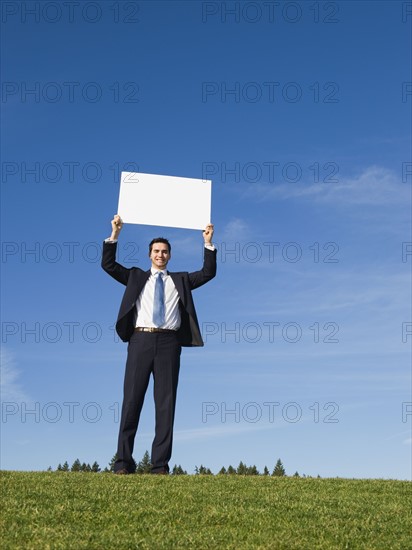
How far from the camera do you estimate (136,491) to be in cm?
926

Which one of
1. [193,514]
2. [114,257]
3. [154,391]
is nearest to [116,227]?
[114,257]

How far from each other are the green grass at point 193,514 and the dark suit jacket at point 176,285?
2383mm

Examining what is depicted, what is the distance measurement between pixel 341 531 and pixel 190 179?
667 centimetres

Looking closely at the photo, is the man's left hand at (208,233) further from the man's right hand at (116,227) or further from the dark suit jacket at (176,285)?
the man's right hand at (116,227)

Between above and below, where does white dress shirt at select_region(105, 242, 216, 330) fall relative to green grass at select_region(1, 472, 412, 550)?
above

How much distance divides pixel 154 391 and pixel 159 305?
142 centimetres

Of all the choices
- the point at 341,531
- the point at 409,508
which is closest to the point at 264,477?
the point at 409,508

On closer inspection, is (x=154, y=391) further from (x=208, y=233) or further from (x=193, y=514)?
(x=193, y=514)

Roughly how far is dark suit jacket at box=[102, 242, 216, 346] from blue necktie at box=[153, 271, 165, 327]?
30 cm

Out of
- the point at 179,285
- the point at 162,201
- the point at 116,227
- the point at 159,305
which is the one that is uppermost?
the point at 162,201

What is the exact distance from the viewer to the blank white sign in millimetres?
11898

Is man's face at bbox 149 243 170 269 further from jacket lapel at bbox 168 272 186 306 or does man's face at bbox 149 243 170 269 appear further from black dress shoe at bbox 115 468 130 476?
black dress shoe at bbox 115 468 130 476

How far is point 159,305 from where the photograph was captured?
11.4m

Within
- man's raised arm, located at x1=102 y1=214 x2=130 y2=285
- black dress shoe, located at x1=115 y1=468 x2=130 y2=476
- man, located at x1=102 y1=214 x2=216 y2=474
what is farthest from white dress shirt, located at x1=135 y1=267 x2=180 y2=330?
black dress shoe, located at x1=115 y1=468 x2=130 y2=476
